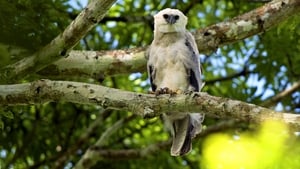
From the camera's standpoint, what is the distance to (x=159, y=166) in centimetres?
784

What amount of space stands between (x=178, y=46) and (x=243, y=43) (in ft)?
9.17

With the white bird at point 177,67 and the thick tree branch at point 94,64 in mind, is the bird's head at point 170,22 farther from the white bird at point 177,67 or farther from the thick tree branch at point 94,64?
the thick tree branch at point 94,64

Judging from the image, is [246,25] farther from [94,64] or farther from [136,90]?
[136,90]

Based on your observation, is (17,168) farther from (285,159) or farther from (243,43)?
(285,159)

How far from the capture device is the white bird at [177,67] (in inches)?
219

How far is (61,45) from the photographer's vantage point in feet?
16.4

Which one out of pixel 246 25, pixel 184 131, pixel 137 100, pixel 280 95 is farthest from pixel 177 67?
pixel 280 95

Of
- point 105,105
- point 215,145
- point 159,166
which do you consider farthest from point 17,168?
point 215,145

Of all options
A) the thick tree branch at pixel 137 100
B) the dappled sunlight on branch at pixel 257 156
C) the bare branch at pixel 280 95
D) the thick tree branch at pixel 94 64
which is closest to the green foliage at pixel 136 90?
the bare branch at pixel 280 95

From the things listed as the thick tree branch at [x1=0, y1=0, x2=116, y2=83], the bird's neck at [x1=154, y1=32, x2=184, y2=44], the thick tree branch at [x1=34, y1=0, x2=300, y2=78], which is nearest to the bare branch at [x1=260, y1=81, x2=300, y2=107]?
the thick tree branch at [x1=34, y1=0, x2=300, y2=78]

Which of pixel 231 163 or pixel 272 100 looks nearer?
pixel 231 163

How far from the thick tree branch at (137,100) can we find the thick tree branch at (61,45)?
1.11ft

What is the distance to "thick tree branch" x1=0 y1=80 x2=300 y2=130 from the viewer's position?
13.1ft

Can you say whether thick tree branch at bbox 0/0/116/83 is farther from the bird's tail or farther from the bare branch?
the bare branch
